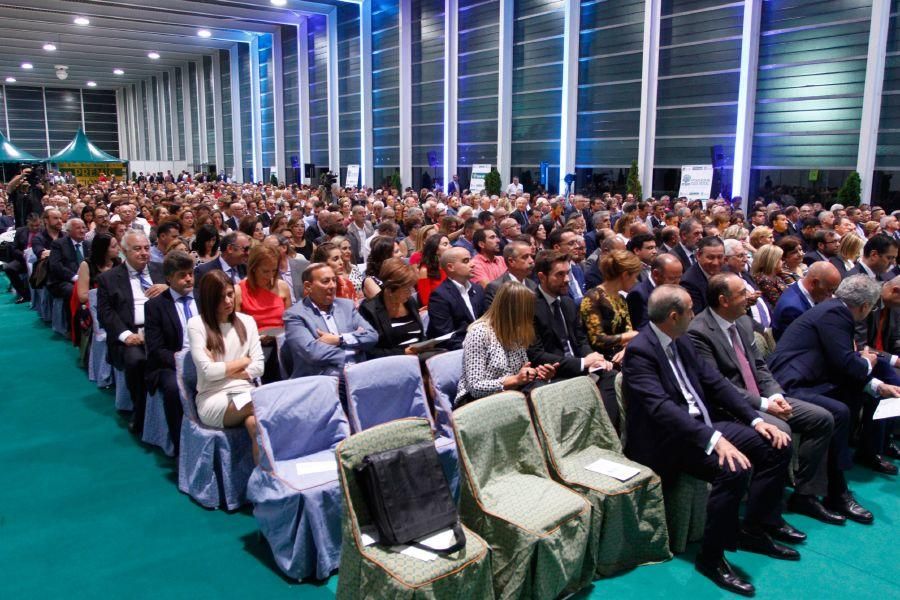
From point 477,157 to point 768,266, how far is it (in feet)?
53.1

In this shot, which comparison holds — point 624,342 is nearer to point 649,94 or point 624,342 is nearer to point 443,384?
point 443,384

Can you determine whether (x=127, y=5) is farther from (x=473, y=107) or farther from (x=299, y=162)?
(x=473, y=107)

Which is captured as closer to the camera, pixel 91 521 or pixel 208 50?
pixel 91 521

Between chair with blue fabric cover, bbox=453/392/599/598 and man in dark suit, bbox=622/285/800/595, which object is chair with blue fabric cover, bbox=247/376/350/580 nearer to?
chair with blue fabric cover, bbox=453/392/599/598

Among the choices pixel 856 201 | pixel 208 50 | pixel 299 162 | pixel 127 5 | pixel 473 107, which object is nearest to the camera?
pixel 856 201

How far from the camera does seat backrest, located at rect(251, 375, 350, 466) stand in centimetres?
331

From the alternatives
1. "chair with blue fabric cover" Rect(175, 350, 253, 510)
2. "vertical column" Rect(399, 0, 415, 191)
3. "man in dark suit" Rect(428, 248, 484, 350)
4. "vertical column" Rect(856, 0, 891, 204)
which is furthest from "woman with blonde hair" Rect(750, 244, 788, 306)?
"vertical column" Rect(399, 0, 415, 191)

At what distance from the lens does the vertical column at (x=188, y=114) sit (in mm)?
38031

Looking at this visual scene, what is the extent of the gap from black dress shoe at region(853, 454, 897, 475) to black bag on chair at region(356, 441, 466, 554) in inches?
129

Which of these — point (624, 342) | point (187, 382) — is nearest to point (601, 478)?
point (624, 342)

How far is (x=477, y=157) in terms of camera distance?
833 inches

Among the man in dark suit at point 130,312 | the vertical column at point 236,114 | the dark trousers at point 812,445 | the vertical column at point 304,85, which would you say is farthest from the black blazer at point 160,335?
the vertical column at point 236,114

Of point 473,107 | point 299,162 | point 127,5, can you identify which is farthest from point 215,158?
point 473,107

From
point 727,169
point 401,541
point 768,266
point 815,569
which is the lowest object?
point 815,569
